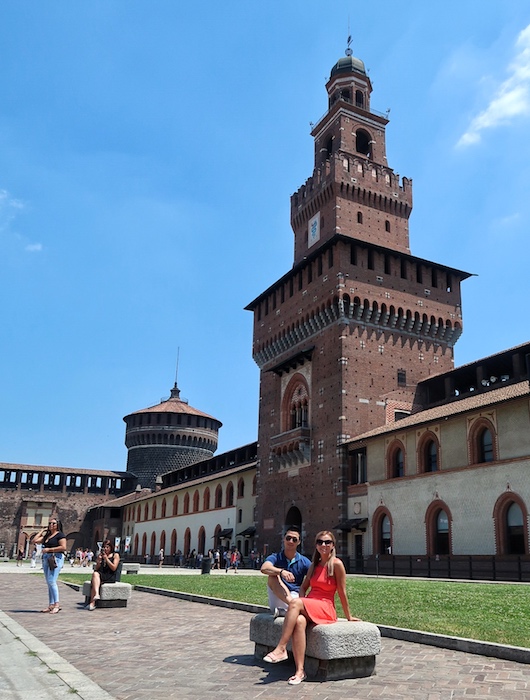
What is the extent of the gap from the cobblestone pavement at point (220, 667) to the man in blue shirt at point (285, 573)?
690 millimetres

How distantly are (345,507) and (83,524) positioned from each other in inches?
2097

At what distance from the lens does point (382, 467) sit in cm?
3431

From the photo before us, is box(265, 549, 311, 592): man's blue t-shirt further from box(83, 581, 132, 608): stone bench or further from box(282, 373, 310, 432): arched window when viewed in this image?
box(282, 373, 310, 432): arched window

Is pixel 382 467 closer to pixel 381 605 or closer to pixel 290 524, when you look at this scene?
pixel 290 524

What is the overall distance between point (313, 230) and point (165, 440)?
4234 cm

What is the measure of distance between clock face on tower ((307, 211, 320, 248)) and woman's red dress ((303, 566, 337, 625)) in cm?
4057

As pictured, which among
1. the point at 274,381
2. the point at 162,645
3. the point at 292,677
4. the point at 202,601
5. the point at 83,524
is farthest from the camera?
the point at 83,524

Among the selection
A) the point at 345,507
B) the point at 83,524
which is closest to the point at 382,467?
the point at 345,507

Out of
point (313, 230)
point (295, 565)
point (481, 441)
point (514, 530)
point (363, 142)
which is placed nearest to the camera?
point (295, 565)

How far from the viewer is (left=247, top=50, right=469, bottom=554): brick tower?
38781 mm

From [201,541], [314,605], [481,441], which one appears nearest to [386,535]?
[481,441]

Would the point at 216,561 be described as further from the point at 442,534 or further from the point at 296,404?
the point at 442,534

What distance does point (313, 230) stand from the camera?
47531 millimetres

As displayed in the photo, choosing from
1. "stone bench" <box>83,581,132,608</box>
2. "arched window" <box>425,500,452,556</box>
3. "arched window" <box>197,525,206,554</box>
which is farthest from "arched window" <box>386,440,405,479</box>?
"arched window" <box>197,525,206,554</box>
